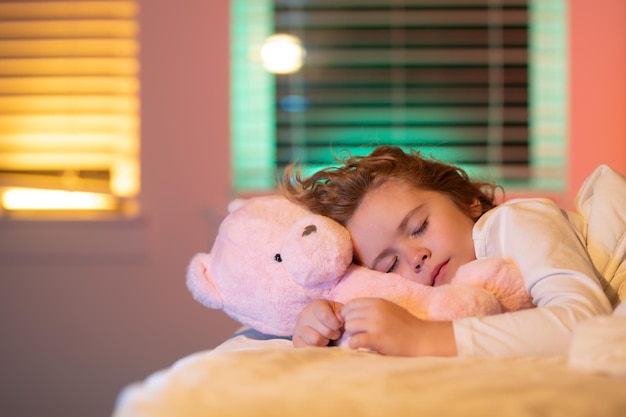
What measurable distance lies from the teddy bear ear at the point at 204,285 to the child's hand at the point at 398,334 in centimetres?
43

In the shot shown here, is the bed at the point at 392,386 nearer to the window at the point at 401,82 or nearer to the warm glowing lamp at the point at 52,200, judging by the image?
the window at the point at 401,82

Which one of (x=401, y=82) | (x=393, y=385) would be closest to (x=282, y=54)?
(x=401, y=82)

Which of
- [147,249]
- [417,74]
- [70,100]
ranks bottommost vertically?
[147,249]

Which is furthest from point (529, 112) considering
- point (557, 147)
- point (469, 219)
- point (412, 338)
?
point (412, 338)

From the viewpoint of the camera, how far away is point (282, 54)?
313 centimetres

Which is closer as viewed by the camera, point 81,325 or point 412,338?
point 412,338

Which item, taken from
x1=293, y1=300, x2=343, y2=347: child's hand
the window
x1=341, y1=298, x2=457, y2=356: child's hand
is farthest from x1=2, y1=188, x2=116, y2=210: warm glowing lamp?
x1=341, y1=298, x2=457, y2=356: child's hand

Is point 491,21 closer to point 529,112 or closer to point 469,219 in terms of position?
point 529,112

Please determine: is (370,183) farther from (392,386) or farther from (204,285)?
(392,386)

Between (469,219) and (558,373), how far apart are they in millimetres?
651

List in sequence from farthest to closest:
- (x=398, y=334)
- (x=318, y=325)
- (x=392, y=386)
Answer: (x=318, y=325) < (x=398, y=334) < (x=392, y=386)

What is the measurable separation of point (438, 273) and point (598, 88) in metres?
2.03

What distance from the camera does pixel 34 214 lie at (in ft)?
10.2

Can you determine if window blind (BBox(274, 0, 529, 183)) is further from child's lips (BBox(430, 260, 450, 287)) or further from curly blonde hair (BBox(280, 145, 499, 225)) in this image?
child's lips (BBox(430, 260, 450, 287))
